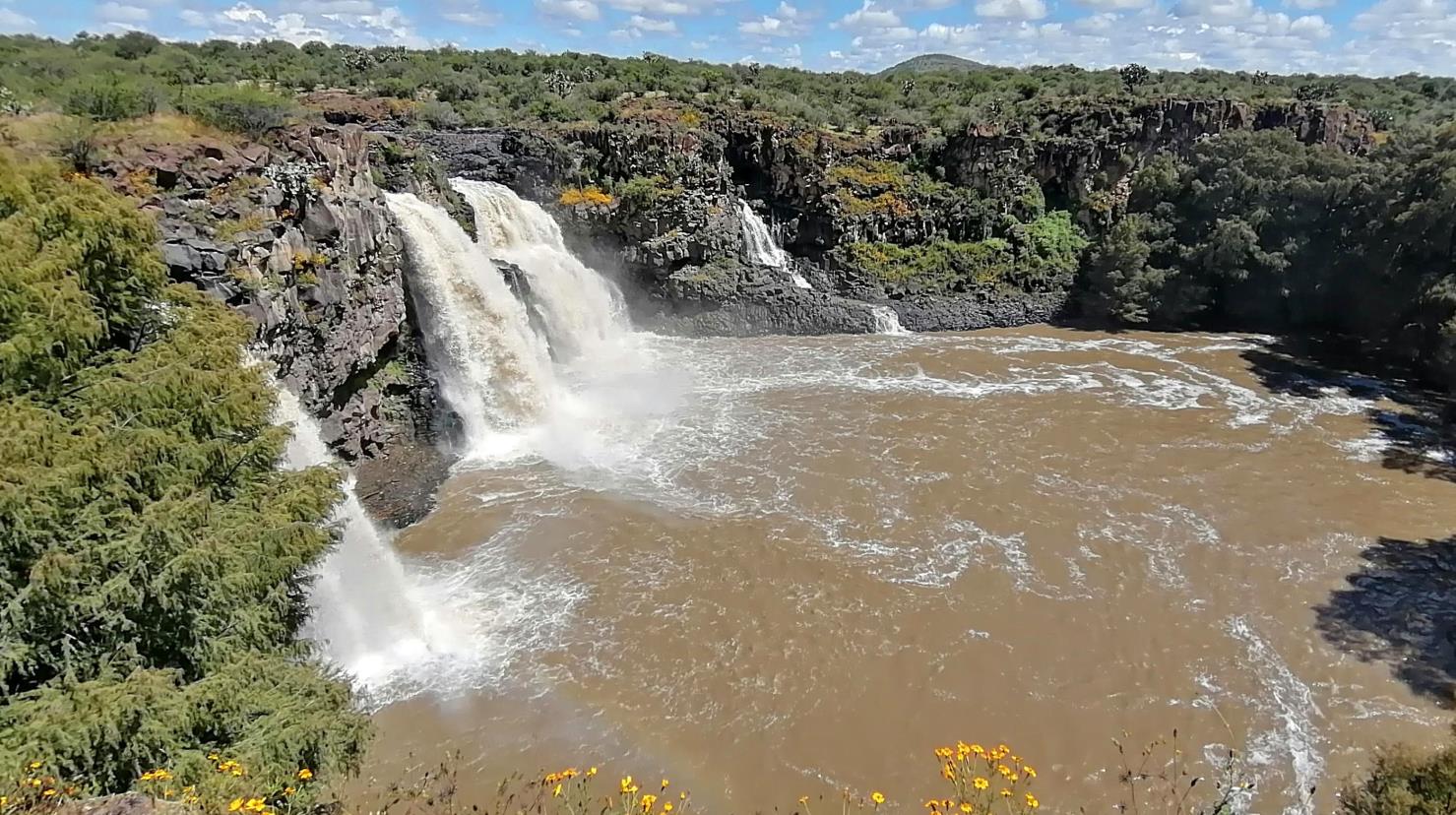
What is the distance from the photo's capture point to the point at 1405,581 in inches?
559

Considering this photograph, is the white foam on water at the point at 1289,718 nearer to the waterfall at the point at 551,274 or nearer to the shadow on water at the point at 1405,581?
the shadow on water at the point at 1405,581

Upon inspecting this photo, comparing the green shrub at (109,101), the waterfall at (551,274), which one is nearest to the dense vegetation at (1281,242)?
the waterfall at (551,274)

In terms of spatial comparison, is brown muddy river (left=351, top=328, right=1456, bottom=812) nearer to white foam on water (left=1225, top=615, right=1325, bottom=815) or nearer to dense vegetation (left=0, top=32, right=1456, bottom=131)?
white foam on water (left=1225, top=615, right=1325, bottom=815)

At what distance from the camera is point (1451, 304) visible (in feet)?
71.9

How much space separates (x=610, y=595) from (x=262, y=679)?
6.91 metres

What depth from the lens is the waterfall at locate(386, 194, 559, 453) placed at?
2017cm

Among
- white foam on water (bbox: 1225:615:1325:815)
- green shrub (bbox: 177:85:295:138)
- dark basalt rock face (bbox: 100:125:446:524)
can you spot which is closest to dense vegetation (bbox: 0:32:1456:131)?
green shrub (bbox: 177:85:295:138)

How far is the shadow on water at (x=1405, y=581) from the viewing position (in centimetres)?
1225

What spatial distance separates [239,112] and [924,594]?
17.3 m

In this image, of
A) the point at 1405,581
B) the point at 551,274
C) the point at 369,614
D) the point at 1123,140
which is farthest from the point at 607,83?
the point at 1405,581

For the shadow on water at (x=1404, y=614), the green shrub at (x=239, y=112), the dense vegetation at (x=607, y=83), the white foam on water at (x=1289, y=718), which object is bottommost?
the white foam on water at (x=1289, y=718)

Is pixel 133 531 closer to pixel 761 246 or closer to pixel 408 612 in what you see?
pixel 408 612

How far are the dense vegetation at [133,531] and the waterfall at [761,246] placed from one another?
23.2 meters

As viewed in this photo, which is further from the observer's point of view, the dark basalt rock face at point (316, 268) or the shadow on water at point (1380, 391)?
the shadow on water at point (1380, 391)
